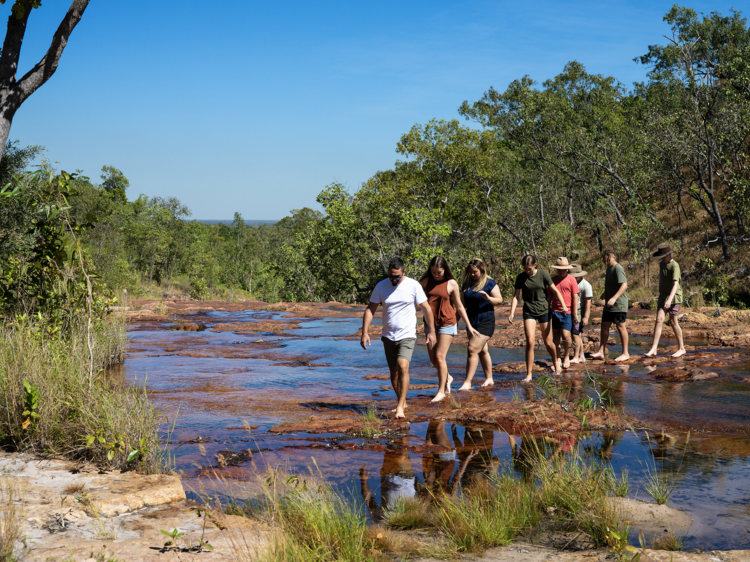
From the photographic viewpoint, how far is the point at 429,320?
8.17 m

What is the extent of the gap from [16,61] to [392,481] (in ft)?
20.1

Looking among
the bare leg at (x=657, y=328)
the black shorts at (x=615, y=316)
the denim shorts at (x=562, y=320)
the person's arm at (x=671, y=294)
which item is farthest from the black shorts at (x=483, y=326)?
the bare leg at (x=657, y=328)

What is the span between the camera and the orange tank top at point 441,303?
8.72 m

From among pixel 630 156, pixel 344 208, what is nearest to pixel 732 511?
pixel 344 208

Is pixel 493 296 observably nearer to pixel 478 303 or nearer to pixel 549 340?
pixel 478 303

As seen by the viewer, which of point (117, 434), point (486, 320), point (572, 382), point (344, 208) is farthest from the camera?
point (344, 208)

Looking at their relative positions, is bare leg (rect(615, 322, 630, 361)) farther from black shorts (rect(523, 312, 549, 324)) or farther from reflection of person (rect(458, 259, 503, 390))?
reflection of person (rect(458, 259, 503, 390))

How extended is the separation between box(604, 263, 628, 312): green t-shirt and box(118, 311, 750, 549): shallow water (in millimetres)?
1109

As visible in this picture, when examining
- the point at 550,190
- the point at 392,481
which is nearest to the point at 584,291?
the point at 392,481

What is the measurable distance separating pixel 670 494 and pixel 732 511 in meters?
0.44

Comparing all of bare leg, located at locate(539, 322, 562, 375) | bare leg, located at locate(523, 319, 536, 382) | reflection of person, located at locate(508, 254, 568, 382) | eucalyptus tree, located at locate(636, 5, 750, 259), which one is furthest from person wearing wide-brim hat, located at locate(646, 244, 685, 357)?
eucalyptus tree, located at locate(636, 5, 750, 259)

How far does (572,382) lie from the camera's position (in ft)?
33.3

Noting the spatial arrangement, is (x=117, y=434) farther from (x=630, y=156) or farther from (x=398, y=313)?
(x=630, y=156)

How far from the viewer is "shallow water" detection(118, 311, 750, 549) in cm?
544
